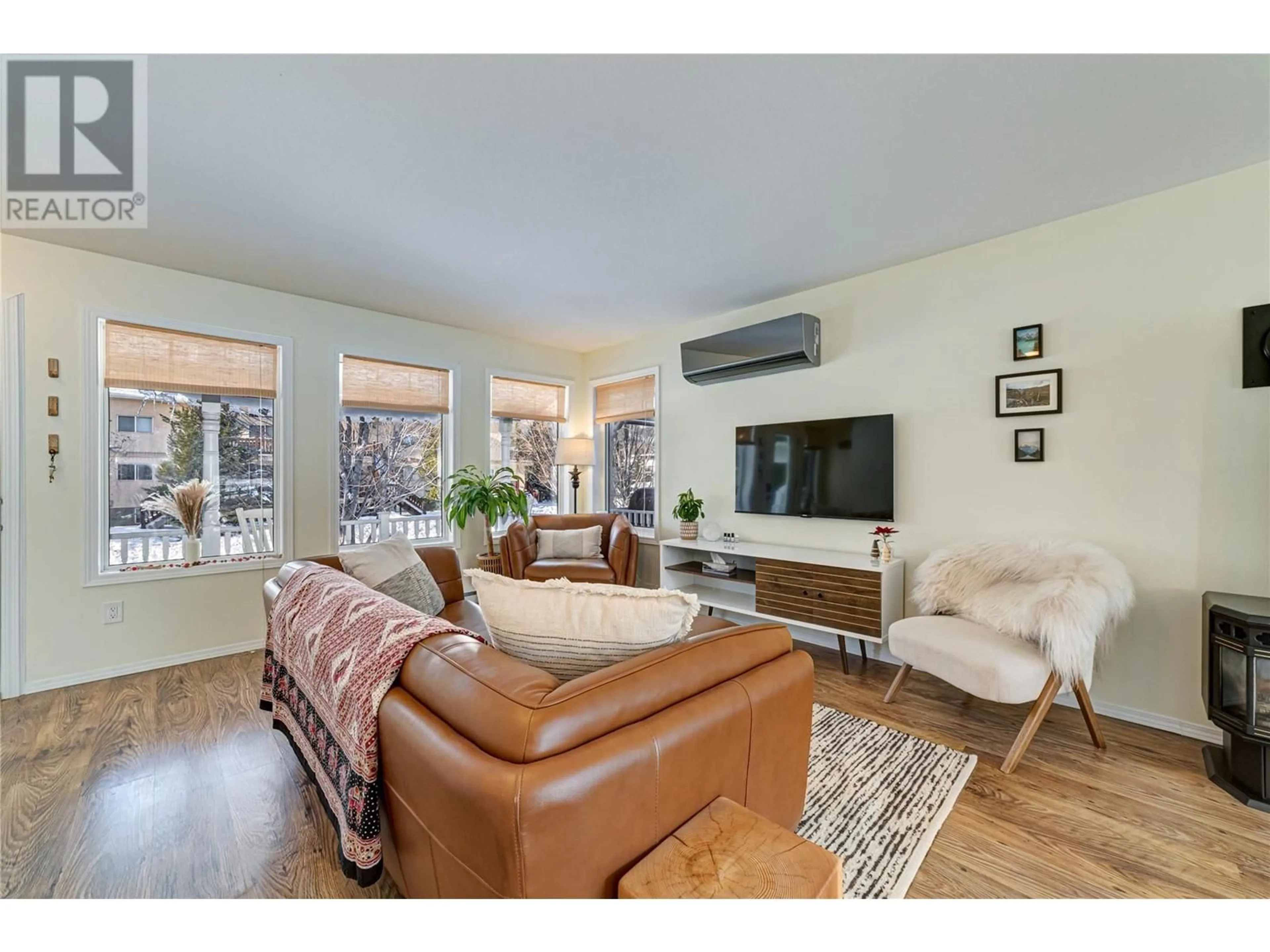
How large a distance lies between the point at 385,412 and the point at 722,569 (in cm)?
295

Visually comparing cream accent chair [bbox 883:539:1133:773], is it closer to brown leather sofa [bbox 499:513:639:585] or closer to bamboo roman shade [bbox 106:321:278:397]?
brown leather sofa [bbox 499:513:639:585]

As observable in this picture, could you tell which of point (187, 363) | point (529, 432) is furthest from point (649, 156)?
point (529, 432)

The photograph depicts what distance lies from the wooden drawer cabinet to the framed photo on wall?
1.38 meters

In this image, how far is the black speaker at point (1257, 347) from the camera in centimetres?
204

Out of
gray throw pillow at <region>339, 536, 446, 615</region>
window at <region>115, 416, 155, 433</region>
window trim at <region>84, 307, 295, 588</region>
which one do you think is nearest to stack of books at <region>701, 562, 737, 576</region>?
gray throw pillow at <region>339, 536, 446, 615</region>

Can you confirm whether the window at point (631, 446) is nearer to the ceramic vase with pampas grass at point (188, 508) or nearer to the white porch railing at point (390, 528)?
the white porch railing at point (390, 528)

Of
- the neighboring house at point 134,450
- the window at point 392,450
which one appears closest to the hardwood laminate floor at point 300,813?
the neighboring house at point 134,450

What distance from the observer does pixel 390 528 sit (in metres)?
4.16

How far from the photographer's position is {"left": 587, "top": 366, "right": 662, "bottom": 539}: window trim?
452 centimetres

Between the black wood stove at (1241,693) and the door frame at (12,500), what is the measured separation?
18.0 ft
